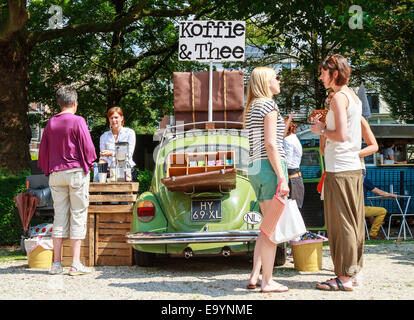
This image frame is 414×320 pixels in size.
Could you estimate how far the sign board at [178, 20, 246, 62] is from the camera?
8.62 metres

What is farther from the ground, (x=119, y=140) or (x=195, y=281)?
(x=119, y=140)

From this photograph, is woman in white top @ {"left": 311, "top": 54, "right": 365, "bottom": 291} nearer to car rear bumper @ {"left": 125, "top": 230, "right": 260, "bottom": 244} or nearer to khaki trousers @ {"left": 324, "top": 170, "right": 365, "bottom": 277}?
khaki trousers @ {"left": 324, "top": 170, "right": 365, "bottom": 277}

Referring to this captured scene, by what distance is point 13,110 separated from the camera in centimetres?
1130

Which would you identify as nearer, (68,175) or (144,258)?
(68,175)

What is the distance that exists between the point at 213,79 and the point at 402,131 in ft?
25.3

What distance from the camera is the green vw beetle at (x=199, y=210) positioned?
242 inches

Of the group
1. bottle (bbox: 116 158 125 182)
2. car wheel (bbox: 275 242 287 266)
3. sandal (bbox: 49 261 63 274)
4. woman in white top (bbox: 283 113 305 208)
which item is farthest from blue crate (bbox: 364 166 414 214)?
sandal (bbox: 49 261 63 274)

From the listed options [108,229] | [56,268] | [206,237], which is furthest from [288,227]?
[108,229]

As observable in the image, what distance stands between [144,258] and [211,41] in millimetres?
3815

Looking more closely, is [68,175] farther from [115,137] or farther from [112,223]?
[115,137]

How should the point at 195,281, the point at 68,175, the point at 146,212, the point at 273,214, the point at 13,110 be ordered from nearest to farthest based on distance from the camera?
the point at 273,214 → the point at 195,281 → the point at 68,175 → the point at 146,212 → the point at 13,110

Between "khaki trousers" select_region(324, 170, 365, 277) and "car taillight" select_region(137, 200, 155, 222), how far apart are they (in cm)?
244

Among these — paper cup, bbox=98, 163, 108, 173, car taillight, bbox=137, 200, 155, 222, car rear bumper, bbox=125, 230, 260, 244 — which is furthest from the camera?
paper cup, bbox=98, 163, 108, 173

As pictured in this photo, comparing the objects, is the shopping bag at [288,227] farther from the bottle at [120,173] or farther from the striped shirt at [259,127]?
the bottle at [120,173]
